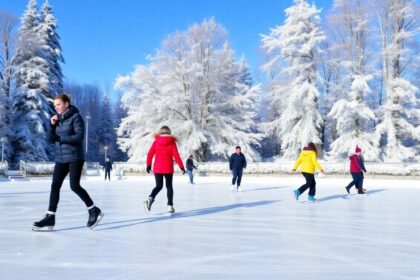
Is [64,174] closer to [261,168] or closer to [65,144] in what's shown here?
[65,144]

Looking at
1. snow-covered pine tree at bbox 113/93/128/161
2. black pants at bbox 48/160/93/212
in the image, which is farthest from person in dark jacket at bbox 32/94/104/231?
snow-covered pine tree at bbox 113/93/128/161

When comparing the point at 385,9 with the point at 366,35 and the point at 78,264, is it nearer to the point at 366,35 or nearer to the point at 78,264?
the point at 366,35

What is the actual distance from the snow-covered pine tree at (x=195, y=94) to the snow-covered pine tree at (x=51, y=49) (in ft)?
32.3

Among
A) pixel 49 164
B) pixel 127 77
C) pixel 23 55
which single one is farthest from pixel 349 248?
pixel 23 55

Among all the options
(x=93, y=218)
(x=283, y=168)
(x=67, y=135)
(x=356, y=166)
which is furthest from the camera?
(x=283, y=168)

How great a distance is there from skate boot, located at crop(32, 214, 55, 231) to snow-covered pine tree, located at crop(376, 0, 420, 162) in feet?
83.8

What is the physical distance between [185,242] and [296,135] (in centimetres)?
2671

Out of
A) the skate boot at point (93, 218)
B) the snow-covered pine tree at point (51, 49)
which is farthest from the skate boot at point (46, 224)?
the snow-covered pine tree at point (51, 49)

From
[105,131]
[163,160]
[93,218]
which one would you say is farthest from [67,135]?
[105,131]

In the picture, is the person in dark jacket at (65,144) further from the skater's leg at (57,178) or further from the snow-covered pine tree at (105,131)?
the snow-covered pine tree at (105,131)

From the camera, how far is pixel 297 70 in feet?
101

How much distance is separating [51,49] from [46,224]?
38.9 metres

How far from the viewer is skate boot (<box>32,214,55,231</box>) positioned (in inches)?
210

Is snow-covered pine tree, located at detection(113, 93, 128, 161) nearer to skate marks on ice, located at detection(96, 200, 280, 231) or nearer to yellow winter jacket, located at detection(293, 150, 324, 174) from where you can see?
yellow winter jacket, located at detection(293, 150, 324, 174)
